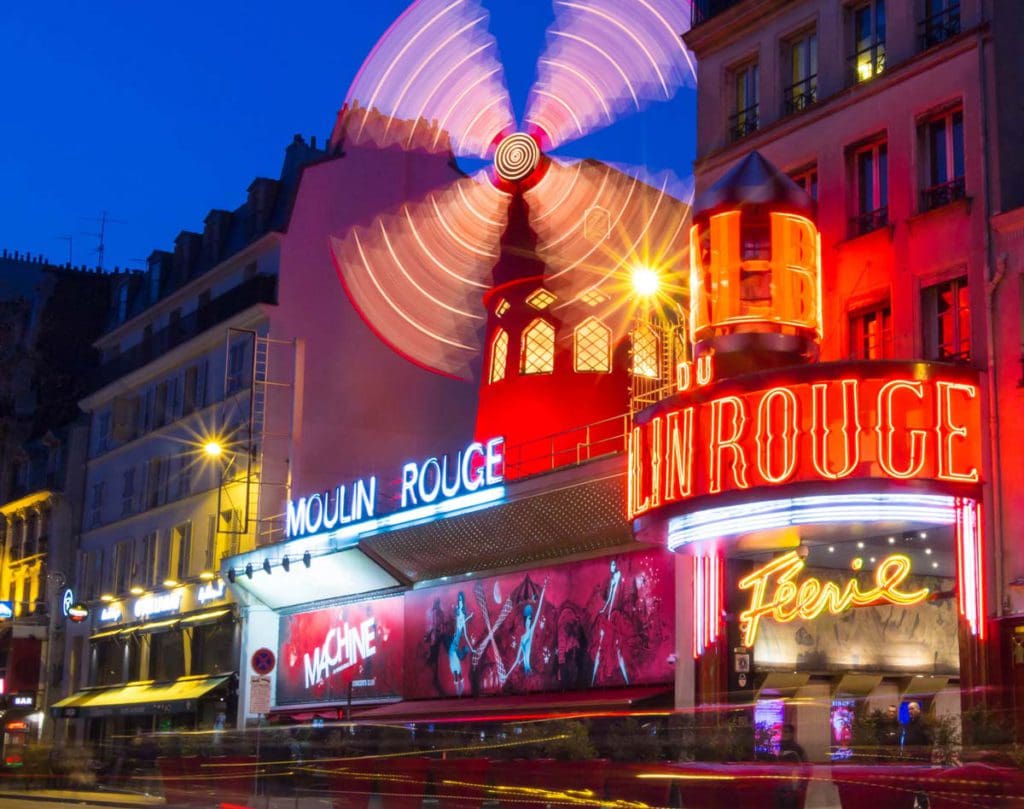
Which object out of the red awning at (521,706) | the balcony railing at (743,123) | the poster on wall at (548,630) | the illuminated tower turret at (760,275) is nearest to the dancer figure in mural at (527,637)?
the poster on wall at (548,630)

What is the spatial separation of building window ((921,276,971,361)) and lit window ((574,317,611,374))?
990 cm

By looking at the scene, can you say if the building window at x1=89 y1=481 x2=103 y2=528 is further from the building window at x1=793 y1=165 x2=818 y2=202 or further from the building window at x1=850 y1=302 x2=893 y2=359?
the building window at x1=850 y1=302 x2=893 y2=359

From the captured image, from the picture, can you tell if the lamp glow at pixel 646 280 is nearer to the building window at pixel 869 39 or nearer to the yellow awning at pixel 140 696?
the building window at pixel 869 39

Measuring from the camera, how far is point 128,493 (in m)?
40.2

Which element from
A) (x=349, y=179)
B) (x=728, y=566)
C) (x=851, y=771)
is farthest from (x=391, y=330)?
(x=851, y=771)

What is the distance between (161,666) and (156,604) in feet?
4.83

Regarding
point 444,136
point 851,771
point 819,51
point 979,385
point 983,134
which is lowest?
point 851,771

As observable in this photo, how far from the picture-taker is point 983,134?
55.2 ft

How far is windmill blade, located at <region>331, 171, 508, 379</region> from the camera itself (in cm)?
2867

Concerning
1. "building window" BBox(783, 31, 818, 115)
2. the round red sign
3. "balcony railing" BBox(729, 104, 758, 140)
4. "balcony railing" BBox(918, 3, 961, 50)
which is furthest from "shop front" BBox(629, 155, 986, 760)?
the round red sign

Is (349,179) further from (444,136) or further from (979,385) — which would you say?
(979,385)

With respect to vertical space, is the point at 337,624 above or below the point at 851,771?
above

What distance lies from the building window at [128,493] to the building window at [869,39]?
25.7m

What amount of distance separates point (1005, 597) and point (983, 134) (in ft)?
16.3
